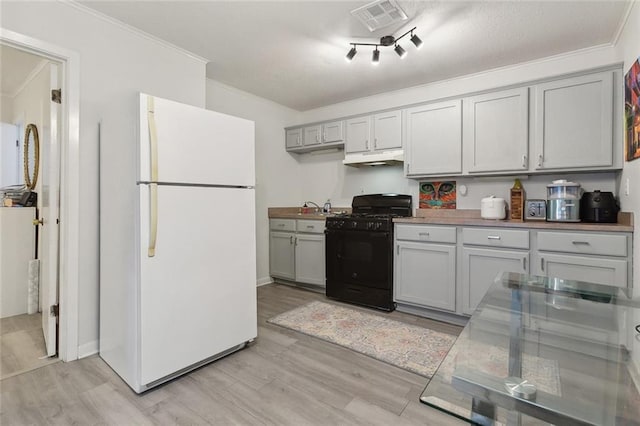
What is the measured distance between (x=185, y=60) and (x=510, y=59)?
121 inches

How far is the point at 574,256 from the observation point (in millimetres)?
2266

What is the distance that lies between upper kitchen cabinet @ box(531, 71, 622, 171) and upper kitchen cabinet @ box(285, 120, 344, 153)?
2.08 meters

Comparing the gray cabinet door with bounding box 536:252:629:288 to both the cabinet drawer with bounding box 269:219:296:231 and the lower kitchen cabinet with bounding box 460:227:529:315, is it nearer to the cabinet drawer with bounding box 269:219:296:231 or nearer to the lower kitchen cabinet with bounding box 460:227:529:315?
the lower kitchen cabinet with bounding box 460:227:529:315

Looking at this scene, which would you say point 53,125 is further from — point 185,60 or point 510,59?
point 510,59

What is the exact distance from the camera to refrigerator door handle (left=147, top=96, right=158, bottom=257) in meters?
1.72

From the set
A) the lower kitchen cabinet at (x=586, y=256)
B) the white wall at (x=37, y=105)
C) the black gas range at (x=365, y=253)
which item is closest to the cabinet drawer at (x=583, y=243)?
the lower kitchen cabinet at (x=586, y=256)

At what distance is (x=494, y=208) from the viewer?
2902 millimetres

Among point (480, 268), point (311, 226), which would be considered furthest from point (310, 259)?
point (480, 268)

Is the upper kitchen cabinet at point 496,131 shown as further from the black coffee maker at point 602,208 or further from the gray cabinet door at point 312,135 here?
the gray cabinet door at point 312,135

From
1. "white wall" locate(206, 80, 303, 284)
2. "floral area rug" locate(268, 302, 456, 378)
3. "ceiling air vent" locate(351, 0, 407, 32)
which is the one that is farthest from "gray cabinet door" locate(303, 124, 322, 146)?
"floral area rug" locate(268, 302, 456, 378)

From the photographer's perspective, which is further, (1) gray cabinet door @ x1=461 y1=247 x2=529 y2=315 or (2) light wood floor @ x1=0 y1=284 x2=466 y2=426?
(1) gray cabinet door @ x1=461 y1=247 x2=529 y2=315

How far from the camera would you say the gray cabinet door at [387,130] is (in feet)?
11.2

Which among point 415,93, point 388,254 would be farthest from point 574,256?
point 415,93

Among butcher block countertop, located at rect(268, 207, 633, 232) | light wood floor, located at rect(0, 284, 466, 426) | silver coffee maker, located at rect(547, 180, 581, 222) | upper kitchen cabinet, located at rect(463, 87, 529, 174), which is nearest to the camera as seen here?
light wood floor, located at rect(0, 284, 466, 426)
